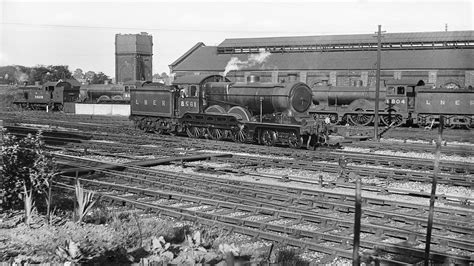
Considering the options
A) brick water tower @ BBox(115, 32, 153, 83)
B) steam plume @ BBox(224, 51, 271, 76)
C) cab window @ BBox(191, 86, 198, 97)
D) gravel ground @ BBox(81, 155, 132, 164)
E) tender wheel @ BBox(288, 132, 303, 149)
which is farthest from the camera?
brick water tower @ BBox(115, 32, 153, 83)

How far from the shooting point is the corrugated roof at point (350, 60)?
152 feet

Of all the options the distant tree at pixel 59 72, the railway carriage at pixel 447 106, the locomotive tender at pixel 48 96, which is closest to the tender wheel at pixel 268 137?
the railway carriage at pixel 447 106

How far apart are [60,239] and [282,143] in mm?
14336

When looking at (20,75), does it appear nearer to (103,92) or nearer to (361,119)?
(103,92)

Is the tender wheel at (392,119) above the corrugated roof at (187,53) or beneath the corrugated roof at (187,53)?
beneath

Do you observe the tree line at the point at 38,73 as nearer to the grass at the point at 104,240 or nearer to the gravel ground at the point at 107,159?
the gravel ground at the point at 107,159

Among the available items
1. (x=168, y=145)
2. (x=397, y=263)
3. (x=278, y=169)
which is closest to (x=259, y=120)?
(x=168, y=145)

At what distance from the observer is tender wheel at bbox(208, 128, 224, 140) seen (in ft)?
74.3

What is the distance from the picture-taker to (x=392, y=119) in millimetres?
32594

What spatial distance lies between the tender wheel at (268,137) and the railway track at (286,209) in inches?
323

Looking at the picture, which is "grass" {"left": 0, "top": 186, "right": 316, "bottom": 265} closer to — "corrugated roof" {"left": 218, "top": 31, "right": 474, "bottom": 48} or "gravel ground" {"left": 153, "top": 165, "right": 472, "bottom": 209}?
"gravel ground" {"left": 153, "top": 165, "right": 472, "bottom": 209}

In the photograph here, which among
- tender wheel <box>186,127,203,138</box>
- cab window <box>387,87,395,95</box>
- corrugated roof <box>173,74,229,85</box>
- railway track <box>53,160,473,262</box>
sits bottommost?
railway track <box>53,160,473,262</box>

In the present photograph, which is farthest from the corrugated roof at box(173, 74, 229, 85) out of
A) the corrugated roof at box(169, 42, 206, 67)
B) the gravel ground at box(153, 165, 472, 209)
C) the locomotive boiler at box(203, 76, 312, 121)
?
the corrugated roof at box(169, 42, 206, 67)

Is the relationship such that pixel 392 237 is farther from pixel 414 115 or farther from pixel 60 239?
pixel 414 115
